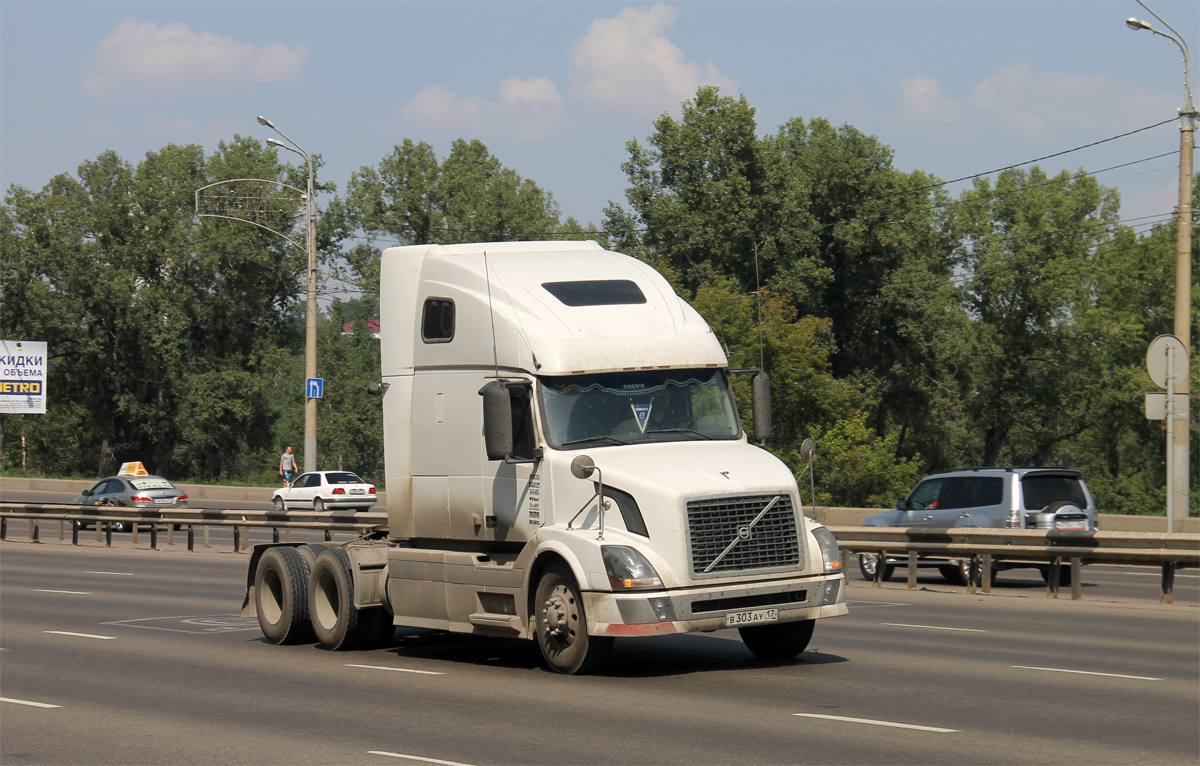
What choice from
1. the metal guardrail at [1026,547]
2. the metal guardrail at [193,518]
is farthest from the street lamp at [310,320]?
the metal guardrail at [1026,547]

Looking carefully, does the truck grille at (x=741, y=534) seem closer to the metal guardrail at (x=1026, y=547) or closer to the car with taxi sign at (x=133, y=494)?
the metal guardrail at (x=1026, y=547)

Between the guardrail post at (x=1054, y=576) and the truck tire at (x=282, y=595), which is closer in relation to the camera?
the truck tire at (x=282, y=595)

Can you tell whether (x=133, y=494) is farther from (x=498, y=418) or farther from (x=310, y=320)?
(x=498, y=418)

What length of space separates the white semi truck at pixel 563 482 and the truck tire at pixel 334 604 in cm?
2

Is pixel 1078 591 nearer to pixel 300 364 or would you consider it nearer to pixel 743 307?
pixel 743 307

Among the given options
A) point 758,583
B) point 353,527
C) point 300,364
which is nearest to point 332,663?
Result: point 758,583

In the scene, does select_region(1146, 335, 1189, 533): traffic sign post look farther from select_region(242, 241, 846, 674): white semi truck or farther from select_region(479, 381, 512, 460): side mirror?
select_region(479, 381, 512, 460): side mirror

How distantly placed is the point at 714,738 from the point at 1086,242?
6762 centimetres

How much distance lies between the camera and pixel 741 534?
1130 cm

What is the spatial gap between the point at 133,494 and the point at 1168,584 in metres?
31.7

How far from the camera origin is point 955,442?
7550cm

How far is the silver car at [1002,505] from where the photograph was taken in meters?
22.5

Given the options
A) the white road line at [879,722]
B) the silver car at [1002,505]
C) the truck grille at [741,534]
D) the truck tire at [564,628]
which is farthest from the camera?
the silver car at [1002,505]

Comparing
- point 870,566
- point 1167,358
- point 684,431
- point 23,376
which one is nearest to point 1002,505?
point 870,566
